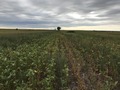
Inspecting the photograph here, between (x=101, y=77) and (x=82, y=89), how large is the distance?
1.71 metres

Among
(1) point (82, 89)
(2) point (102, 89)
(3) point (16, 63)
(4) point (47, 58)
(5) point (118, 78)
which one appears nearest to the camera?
(2) point (102, 89)

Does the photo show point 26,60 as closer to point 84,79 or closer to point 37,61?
point 37,61

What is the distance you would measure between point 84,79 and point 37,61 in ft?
7.67

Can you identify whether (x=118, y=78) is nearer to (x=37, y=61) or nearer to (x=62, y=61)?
(x=62, y=61)

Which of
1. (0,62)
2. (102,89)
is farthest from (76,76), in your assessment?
(0,62)

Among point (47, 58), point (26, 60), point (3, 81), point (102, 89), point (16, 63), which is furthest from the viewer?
point (47, 58)

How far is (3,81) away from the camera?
20.4 ft

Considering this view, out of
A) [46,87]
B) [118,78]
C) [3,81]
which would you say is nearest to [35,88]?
[46,87]

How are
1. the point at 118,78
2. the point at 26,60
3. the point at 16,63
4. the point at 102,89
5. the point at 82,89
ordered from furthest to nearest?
the point at 26,60
the point at 16,63
the point at 118,78
the point at 82,89
the point at 102,89

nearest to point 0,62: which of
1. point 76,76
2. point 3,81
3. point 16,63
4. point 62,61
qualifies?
point 16,63

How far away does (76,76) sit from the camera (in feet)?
23.8

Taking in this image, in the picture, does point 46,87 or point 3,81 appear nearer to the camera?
point 46,87

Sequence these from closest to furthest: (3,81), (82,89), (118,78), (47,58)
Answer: (82,89) < (3,81) < (118,78) < (47,58)

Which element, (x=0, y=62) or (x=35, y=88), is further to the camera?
(x=0, y=62)
